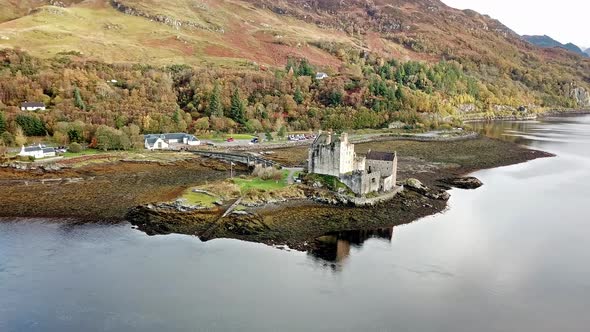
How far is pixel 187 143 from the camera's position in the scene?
260 ft

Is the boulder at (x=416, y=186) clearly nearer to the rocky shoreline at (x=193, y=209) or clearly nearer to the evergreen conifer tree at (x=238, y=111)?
the rocky shoreline at (x=193, y=209)

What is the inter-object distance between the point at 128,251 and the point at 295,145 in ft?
178

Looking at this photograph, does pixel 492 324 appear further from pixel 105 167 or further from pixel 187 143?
pixel 187 143

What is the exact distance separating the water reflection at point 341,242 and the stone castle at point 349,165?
816cm

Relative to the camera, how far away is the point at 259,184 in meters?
50.5

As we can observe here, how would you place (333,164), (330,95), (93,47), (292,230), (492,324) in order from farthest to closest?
(93,47) < (330,95) < (333,164) < (292,230) < (492,324)

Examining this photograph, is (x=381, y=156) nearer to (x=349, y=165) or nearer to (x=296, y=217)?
(x=349, y=165)

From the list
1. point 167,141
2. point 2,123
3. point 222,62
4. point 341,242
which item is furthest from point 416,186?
point 222,62

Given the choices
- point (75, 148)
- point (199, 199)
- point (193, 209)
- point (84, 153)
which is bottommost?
point (193, 209)

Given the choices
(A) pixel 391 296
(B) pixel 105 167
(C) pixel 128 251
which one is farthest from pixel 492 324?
(B) pixel 105 167

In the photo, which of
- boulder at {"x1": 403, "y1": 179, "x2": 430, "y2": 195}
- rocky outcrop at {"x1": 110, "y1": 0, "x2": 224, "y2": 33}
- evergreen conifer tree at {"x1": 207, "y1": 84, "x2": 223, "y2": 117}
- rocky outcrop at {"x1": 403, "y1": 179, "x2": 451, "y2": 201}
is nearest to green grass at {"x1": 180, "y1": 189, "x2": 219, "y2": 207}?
boulder at {"x1": 403, "y1": 179, "x2": 430, "y2": 195}

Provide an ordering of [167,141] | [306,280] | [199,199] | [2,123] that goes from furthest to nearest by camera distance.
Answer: [167,141], [2,123], [199,199], [306,280]

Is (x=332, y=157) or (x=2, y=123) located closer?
(x=332, y=157)

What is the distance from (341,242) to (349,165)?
50.1 feet
